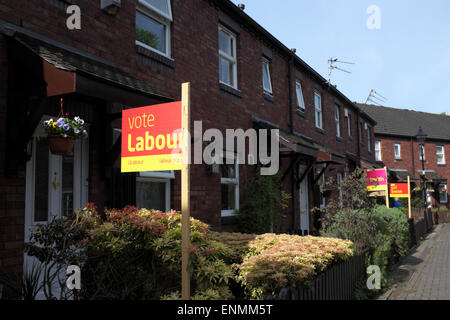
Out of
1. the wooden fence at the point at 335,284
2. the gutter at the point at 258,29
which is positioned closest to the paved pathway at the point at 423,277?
the wooden fence at the point at 335,284

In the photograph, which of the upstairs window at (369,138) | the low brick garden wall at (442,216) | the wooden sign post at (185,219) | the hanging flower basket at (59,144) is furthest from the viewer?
the low brick garden wall at (442,216)

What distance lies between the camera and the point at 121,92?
463 cm

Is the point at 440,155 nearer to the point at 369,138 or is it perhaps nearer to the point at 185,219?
the point at 369,138

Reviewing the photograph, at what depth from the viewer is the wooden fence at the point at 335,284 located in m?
3.65

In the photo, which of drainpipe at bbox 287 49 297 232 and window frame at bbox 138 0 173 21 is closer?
window frame at bbox 138 0 173 21

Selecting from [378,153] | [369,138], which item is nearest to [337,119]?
[369,138]

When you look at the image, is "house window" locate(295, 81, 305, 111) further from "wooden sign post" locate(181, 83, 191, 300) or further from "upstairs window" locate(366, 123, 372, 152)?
"upstairs window" locate(366, 123, 372, 152)

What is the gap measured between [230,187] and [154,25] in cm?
400

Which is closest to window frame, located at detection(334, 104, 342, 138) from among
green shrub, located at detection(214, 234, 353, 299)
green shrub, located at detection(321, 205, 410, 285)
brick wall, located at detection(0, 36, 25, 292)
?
green shrub, located at detection(321, 205, 410, 285)

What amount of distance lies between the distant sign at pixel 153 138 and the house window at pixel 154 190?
2792mm

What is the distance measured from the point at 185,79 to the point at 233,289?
13.8ft

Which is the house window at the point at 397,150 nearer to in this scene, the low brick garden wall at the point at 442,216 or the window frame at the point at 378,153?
the window frame at the point at 378,153

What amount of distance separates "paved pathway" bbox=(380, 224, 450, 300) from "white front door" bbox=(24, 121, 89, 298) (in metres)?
5.20

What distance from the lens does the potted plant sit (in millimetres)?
4355
